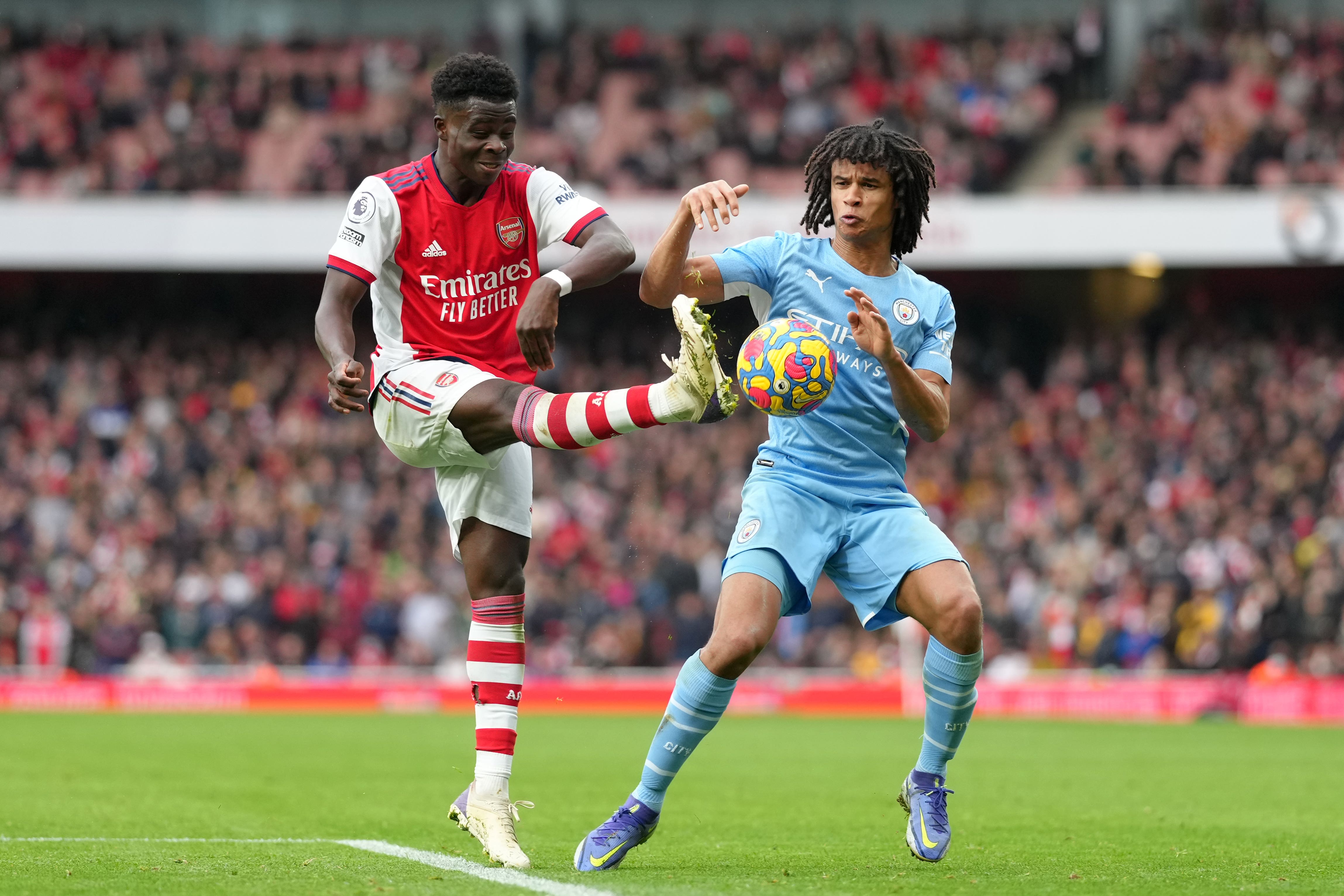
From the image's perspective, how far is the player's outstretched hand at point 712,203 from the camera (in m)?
5.79

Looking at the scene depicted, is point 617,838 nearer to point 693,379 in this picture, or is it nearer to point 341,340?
point 693,379

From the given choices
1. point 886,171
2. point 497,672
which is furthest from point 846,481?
point 497,672

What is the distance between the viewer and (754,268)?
6.16 meters

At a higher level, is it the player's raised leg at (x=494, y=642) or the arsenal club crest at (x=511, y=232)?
the arsenal club crest at (x=511, y=232)

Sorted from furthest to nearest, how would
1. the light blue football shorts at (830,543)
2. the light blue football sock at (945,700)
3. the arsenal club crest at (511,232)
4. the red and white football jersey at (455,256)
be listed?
the arsenal club crest at (511,232)
the red and white football jersey at (455,256)
the light blue football sock at (945,700)
the light blue football shorts at (830,543)

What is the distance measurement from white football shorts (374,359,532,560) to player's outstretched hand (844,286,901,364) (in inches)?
53.0

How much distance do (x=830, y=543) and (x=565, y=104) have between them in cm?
2118

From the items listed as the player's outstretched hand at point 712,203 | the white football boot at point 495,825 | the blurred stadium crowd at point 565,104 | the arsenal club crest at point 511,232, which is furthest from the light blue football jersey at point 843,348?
the blurred stadium crowd at point 565,104

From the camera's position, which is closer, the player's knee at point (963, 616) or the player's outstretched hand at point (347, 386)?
the player's outstretched hand at point (347, 386)

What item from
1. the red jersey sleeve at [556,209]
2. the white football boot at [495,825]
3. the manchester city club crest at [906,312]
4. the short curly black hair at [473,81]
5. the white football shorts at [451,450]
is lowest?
the white football boot at [495,825]

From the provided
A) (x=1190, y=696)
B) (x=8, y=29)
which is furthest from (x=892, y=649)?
(x=8, y=29)

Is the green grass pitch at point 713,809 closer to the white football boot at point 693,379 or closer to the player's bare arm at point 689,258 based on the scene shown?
the white football boot at point 693,379

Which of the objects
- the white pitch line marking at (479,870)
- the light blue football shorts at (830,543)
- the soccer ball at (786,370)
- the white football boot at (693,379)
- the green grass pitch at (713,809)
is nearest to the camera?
the white pitch line marking at (479,870)

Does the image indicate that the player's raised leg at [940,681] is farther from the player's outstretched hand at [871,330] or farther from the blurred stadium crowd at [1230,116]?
the blurred stadium crowd at [1230,116]
